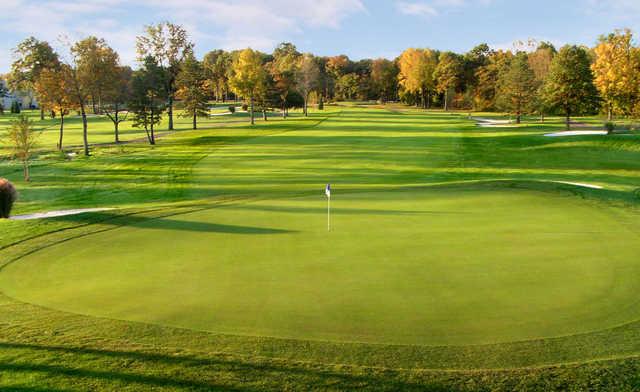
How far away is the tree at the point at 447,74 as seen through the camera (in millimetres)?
107688

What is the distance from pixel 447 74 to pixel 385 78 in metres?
29.1

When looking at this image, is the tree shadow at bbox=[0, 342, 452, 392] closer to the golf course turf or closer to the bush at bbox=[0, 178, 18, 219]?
the golf course turf

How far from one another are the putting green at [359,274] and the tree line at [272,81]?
35.2 m

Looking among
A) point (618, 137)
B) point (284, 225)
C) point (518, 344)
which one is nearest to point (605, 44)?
point (618, 137)

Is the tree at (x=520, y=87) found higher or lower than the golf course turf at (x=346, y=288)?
higher

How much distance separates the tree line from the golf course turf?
3441cm

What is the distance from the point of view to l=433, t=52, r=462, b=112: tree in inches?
4240

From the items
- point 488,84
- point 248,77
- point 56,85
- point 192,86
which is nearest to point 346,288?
point 56,85

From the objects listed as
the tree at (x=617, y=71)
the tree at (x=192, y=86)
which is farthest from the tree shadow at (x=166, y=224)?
the tree at (x=617, y=71)

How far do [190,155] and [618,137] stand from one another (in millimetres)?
33753

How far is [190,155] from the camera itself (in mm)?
39281

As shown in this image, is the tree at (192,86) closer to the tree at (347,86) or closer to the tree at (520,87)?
the tree at (520,87)

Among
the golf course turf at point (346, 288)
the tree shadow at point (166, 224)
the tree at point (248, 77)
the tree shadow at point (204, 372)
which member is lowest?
the tree shadow at point (204, 372)

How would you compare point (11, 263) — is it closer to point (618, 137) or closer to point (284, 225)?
point (284, 225)
